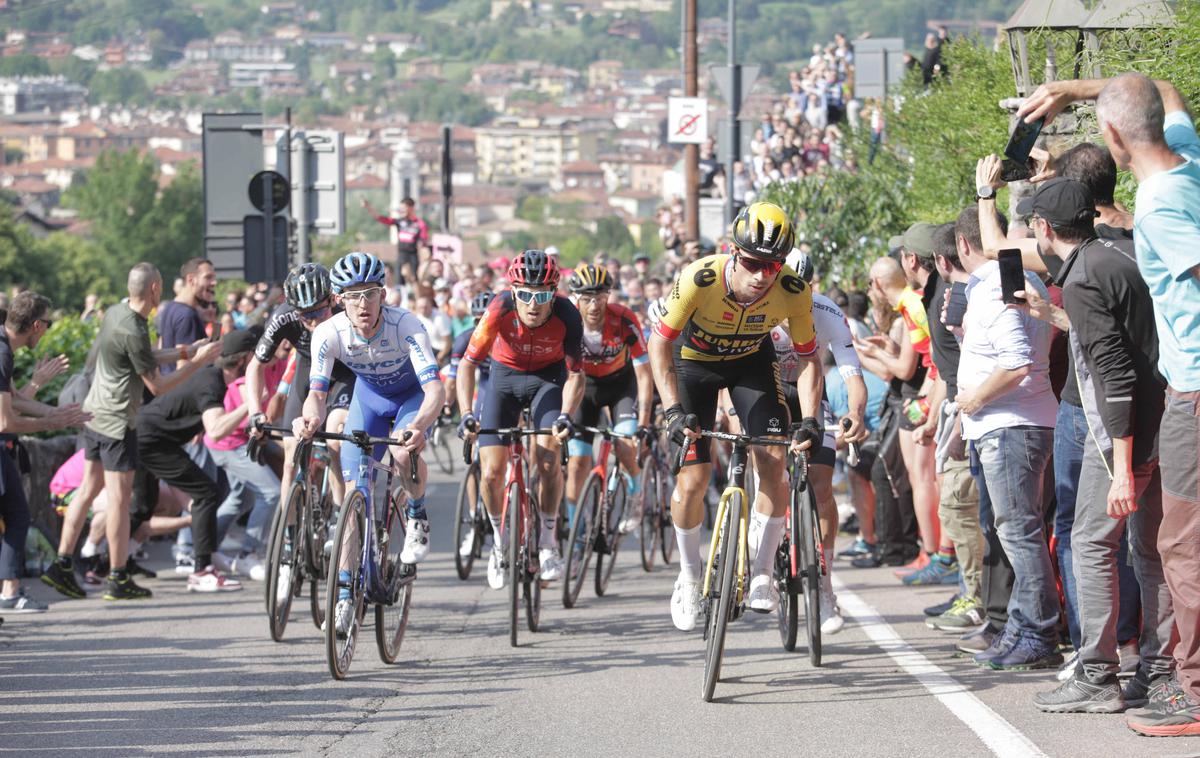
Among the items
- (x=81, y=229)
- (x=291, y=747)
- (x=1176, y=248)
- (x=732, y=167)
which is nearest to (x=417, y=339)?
(x=291, y=747)

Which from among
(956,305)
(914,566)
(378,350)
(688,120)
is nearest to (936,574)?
(914,566)

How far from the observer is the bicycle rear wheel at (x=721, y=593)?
7746 mm

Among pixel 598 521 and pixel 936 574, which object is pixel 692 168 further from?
pixel 598 521

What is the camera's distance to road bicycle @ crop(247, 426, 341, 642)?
9.45 m

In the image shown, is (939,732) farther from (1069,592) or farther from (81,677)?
(81,677)

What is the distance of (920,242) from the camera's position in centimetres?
986

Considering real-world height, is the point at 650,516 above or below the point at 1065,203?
below

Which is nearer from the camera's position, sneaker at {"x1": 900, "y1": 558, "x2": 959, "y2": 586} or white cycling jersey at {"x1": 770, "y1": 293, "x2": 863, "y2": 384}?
white cycling jersey at {"x1": 770, "y1": 293, "x2": 863, "y2": 384}

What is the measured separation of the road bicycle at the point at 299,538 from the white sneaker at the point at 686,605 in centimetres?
209

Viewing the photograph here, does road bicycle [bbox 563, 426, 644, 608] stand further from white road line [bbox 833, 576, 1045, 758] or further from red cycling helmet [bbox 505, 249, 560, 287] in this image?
white road line [bbox 833, 576, 1045, 758]

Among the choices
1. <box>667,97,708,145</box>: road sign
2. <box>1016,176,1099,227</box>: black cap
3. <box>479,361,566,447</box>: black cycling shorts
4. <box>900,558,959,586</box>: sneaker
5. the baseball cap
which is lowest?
<box>900,558,959,586</box>: sneaker

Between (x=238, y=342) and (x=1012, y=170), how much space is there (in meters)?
5.90

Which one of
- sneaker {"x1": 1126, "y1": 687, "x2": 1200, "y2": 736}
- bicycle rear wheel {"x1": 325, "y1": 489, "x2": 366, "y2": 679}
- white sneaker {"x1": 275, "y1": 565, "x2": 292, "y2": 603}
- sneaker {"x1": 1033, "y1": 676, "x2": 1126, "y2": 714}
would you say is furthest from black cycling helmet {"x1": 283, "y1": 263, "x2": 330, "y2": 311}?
sneaker {"x1": 1126, "y1": 687, "x2": 1200, "y2": 736}

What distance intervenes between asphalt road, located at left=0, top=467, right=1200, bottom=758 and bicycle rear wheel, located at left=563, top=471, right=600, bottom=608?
0.17 meters
